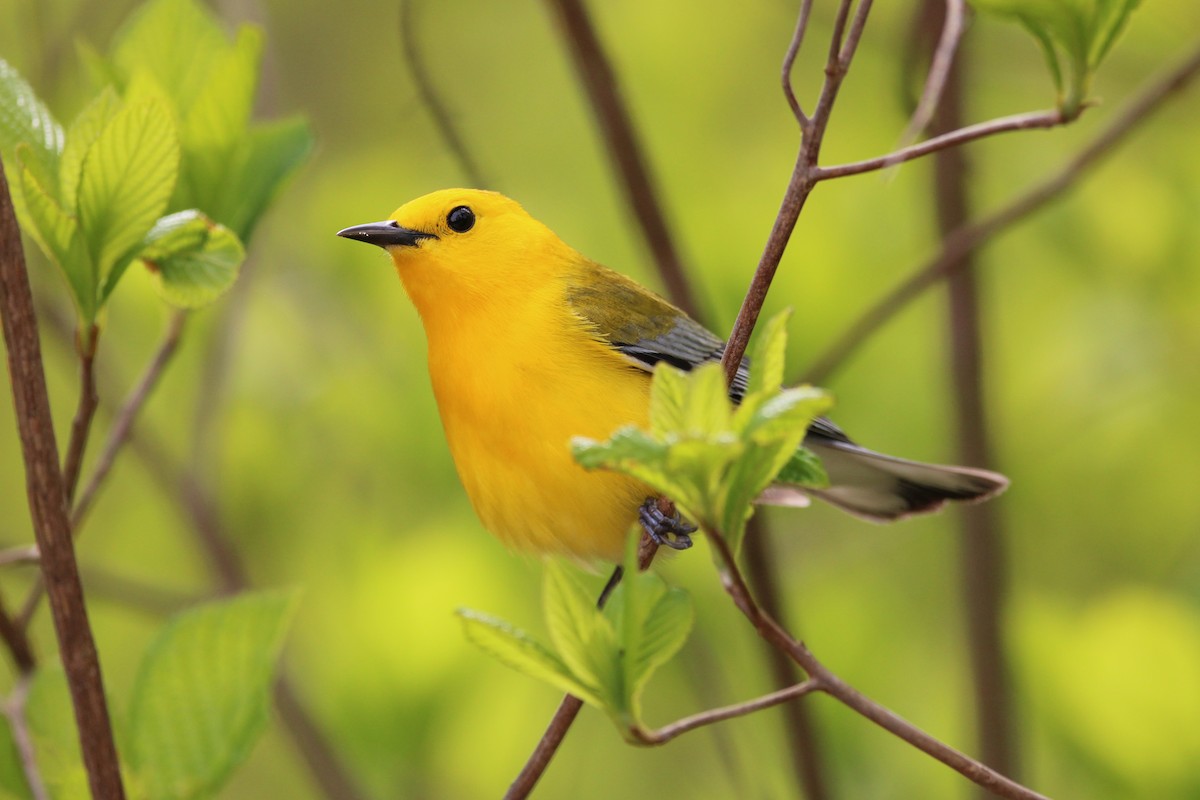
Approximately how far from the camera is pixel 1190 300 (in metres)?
3.82

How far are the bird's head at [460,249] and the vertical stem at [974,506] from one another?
0.99 metres

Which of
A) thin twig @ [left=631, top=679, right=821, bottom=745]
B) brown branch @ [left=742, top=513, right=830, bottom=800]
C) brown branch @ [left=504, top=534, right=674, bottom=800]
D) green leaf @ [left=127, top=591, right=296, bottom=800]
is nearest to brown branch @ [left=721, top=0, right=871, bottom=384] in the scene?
thin twig @ [left=631, top=679, right=821, bottom=745]

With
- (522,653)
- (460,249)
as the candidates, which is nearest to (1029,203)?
(460,249)

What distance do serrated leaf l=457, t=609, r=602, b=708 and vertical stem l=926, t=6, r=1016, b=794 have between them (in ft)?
5.97

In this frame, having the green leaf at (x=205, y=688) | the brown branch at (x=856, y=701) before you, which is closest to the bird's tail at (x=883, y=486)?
the green leaf at (x=205, y=688)

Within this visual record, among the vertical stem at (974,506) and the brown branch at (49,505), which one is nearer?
the brown branch at (49,505)

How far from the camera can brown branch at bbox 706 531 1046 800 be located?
4.52 feet

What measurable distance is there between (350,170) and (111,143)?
328 cm

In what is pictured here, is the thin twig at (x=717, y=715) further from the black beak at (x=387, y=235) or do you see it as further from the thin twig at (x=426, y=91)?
the black beak at (x=387, y=235)

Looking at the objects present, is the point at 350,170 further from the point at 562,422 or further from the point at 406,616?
the point at 562,422

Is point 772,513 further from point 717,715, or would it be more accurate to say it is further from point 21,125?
point 717,715

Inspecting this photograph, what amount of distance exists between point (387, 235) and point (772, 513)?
1.76 meters

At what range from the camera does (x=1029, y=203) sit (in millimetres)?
2863

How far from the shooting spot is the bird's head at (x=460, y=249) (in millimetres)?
3312
